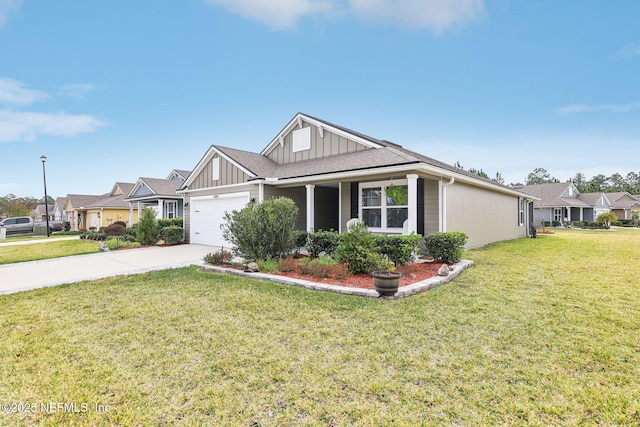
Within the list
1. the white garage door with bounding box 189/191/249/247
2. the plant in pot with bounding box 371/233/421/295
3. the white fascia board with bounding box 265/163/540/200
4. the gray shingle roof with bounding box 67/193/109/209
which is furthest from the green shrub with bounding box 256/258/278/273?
the gray shingle roof with bounding box 67/193/109/209

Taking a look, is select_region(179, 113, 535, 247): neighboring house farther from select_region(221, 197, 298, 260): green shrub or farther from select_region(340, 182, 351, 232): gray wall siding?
select_region(221, 197, 298, 260): green shrub

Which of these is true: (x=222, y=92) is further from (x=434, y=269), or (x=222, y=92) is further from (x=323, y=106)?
(x=434, y=269)

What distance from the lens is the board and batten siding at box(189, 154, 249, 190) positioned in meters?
13.2

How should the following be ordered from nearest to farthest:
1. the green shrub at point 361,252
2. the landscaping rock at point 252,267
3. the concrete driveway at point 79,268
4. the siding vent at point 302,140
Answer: the green shrub at point 361,252 → the concrete driveway at point 79,268 → the landscaping rock at point 252,267 → the siding vent at point 302,140

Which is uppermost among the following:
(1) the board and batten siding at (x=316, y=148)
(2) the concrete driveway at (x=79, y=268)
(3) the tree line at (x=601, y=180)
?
(3) the tree line at (x=601, y=180)

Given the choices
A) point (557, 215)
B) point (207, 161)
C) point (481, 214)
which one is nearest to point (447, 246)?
point (481, 214)

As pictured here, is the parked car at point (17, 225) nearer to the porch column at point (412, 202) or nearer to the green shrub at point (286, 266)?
the green shrub at point (286, 266)

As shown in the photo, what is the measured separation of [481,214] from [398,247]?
25.2 feet

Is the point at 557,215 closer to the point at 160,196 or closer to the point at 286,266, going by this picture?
the point at 286,266

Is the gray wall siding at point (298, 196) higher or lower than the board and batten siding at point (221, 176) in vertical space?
lower

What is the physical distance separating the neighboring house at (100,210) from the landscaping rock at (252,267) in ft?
74.0

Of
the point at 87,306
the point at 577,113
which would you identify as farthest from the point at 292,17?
the point at 577,113

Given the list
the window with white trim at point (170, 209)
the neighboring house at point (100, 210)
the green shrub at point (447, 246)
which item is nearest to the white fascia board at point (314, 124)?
the green shrub at point (447, 246)

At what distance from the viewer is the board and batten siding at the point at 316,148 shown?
12258mm
